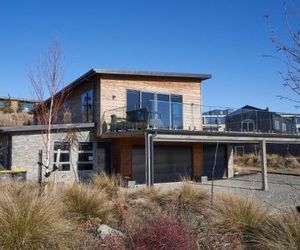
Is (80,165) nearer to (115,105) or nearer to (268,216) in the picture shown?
(115,105)

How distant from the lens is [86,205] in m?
7.67

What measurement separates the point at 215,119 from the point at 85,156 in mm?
7537

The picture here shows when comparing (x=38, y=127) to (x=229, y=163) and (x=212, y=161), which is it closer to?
(x=212, y=161)

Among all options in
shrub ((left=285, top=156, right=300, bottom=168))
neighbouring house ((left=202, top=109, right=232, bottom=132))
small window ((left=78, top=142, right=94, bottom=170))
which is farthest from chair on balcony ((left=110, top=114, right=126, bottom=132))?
shrub ((left=285, top=156, right=300, bottom=168))

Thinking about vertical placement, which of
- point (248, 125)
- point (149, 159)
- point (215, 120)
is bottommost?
point (149, 159)

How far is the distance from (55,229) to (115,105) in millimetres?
14271

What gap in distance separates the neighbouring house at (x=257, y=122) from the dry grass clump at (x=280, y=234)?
14.5 metres

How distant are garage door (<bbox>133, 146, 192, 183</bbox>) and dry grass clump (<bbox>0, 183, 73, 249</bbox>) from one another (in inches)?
559

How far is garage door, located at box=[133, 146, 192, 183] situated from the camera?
20047 mm

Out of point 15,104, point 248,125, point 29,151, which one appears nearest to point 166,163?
point 248,125

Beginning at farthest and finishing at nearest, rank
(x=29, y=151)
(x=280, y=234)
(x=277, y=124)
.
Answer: (x=277, y=124) < (x=29, y=151) < (x=280, y=234)

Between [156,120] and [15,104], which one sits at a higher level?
[15,104]

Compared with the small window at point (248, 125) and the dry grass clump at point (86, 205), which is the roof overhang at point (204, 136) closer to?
the small window at point (248, 125)

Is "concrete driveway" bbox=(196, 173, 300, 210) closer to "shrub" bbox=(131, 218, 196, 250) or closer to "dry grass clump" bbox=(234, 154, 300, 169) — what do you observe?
"shrub" bbox=(131, 218, 196, 250)
